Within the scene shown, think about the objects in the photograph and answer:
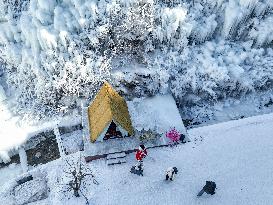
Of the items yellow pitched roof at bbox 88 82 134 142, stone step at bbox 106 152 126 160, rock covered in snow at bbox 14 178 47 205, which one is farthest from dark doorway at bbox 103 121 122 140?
rock covered in snow at bbox 14 178 47 205

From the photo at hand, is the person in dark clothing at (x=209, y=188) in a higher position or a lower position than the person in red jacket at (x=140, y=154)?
lower

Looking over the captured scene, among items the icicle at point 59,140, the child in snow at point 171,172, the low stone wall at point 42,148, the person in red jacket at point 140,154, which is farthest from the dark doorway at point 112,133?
the low stone wall at point 42,148

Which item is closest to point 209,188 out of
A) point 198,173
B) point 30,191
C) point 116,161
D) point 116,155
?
point 198,173

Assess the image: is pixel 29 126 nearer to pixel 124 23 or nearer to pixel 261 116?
pixel 124 23

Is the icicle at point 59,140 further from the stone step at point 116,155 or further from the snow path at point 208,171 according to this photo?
the stone step at point 116,155

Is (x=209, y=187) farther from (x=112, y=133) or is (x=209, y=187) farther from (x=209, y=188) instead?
(x=112, y=133)

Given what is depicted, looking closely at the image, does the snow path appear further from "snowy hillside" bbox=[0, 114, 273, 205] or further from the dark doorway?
the dark doorway
